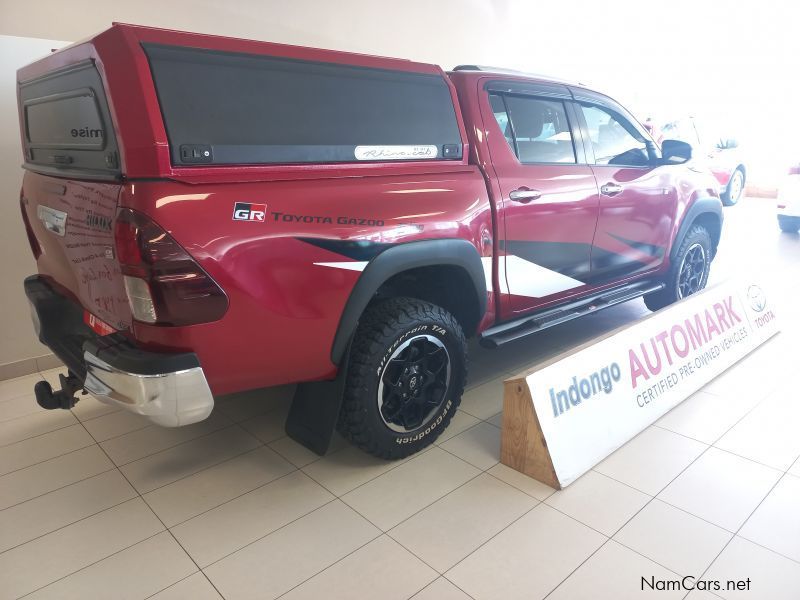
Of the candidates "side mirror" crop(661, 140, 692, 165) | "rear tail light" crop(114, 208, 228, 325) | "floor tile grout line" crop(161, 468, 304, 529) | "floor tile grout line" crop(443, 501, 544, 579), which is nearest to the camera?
"rear tail light" crop(114, 208, 228, 325)

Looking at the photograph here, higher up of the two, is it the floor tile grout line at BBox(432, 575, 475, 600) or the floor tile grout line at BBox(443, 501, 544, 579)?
the floor tile grout line at BBox(443, 501, 544, 579)

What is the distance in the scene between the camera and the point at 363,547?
1.92 m

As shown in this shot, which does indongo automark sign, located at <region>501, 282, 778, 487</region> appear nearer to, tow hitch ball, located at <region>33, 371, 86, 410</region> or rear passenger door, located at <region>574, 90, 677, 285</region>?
rear passenger door, located at <region>574, 90, 677, 285</region>

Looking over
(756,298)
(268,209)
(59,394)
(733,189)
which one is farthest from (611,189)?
(733,189)

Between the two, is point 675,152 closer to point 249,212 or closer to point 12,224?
point 249,212

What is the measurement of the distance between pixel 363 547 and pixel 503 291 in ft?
4.45

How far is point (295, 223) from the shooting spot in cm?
184

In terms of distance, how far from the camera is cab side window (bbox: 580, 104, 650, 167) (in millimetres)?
3244

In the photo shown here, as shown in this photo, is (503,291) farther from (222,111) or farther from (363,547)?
(222,111)

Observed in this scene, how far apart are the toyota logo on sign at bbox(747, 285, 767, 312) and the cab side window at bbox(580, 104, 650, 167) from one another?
43.2 inches

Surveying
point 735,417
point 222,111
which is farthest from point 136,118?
point 735,417

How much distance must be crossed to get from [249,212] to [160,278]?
0.34 m

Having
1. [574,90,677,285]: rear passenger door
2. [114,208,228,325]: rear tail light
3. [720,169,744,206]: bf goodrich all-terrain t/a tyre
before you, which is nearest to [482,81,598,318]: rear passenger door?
[574,90,677,285]: rear passenger door

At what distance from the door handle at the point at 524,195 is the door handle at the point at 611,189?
598 millimetres
